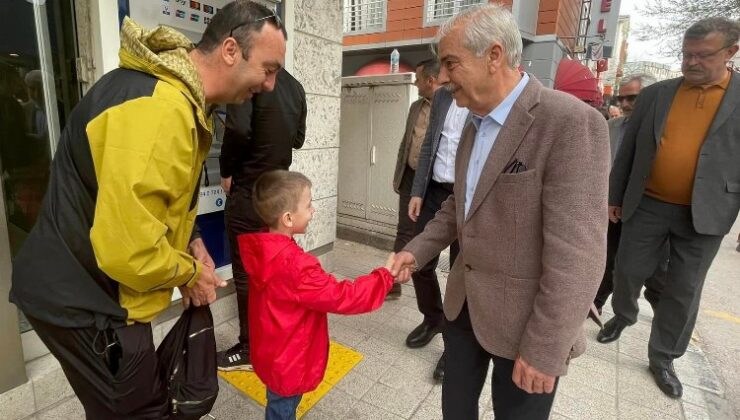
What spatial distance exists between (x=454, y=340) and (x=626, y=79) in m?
3.62

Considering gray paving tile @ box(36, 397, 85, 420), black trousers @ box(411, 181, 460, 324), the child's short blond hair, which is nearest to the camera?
the child's short blond hair

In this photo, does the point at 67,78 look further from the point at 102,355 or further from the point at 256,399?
the point at 256,399

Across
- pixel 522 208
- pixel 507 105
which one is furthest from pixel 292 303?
pixel 507 105

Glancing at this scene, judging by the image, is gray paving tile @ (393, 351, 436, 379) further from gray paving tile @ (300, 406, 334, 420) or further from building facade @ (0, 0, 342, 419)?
building facade @ (0, 0, 342, 419)

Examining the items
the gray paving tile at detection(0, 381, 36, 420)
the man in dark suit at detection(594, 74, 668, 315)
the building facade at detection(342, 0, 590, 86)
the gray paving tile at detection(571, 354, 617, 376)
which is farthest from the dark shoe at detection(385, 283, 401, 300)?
the building facade at detection(342, 0, 590, 86)

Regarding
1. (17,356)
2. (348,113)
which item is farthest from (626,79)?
(17,356)

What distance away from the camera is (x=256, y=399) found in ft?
8.14

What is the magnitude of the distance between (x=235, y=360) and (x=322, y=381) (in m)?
0.60

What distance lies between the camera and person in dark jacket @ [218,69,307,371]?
7.89ft

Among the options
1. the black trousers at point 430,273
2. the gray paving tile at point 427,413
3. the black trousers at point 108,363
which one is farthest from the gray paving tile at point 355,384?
the black trousers at point 108,363

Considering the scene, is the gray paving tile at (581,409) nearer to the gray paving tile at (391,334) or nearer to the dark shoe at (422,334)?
the dark shoe at (422,334)

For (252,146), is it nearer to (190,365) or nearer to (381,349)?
(190,365)

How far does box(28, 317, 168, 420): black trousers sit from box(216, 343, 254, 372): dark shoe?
145cm

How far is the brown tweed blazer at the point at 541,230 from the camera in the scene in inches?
47.3
